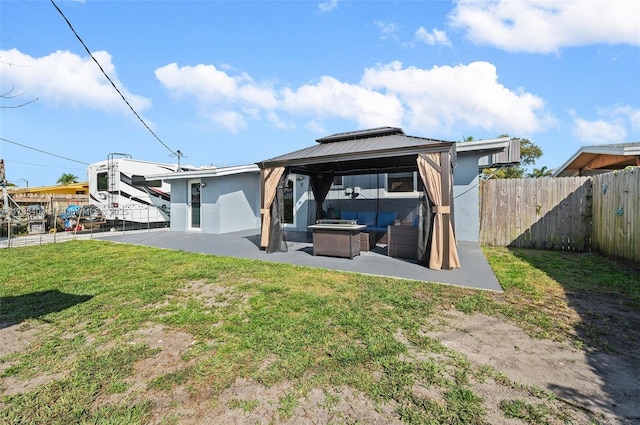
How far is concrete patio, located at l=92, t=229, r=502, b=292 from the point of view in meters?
4.93

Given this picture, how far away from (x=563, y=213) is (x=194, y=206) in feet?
41.4

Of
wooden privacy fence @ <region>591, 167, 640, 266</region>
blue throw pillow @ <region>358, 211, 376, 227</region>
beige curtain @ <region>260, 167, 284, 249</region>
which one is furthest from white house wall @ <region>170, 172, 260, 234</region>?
wooden privacy fence @ <region>591, 167, 640, 266</region>

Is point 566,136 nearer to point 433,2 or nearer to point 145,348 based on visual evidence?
→ point 433,2

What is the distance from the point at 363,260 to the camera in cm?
640

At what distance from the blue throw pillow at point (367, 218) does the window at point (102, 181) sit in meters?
11.7

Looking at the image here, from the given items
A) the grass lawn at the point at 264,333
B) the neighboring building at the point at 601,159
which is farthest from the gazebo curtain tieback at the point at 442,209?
the neighboring building at the point at 601,159

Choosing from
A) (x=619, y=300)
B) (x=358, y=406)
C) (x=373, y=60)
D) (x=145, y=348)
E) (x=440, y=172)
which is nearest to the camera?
(x=358, y=406)

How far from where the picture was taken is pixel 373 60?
10.2 metres

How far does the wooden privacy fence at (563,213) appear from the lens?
5805 mm

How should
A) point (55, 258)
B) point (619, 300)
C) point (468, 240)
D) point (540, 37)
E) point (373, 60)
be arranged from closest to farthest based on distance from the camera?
point (619, 300)
point (55, 258)
point (540, 37)
point (468, 240)
point (373, 60)

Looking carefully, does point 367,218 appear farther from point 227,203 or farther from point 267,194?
point 227,203

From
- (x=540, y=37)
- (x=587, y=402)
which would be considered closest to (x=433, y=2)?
(x=540, y=37)

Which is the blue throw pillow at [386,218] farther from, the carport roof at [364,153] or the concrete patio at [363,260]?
the carport roof at [364,153]

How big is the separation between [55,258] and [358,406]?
26.4 feet
